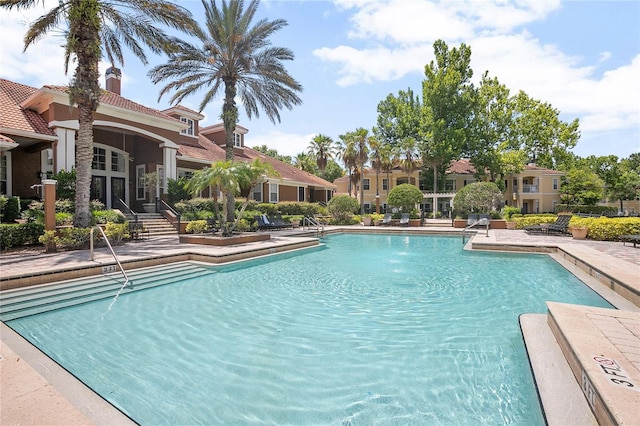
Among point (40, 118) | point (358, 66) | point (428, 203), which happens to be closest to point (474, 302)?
point (358, 66)

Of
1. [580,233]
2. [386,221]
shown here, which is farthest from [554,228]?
[386,221]

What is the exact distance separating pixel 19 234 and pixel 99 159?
34.6ft

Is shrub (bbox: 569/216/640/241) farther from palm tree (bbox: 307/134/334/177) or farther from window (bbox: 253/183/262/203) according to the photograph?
palm tree (bbox: 307/134/334/177)

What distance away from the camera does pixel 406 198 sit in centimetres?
2755

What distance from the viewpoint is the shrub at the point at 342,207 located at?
88.1 ft

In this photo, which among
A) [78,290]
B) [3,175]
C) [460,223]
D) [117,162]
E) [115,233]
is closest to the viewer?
[78,290]

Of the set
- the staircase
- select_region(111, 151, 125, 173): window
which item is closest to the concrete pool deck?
the staircase

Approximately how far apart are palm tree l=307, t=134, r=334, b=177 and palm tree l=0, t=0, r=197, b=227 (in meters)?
28.7

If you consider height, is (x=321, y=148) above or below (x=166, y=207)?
above

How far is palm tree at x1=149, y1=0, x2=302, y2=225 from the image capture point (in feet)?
55.7

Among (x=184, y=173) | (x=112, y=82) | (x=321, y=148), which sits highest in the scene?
(x=112, y=82)

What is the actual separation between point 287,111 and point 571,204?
123ft

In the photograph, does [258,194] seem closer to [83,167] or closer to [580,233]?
[83,167]

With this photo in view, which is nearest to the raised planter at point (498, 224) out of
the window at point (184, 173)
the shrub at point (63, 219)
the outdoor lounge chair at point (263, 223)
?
the outdoor lounge chair at point (263, 223)
